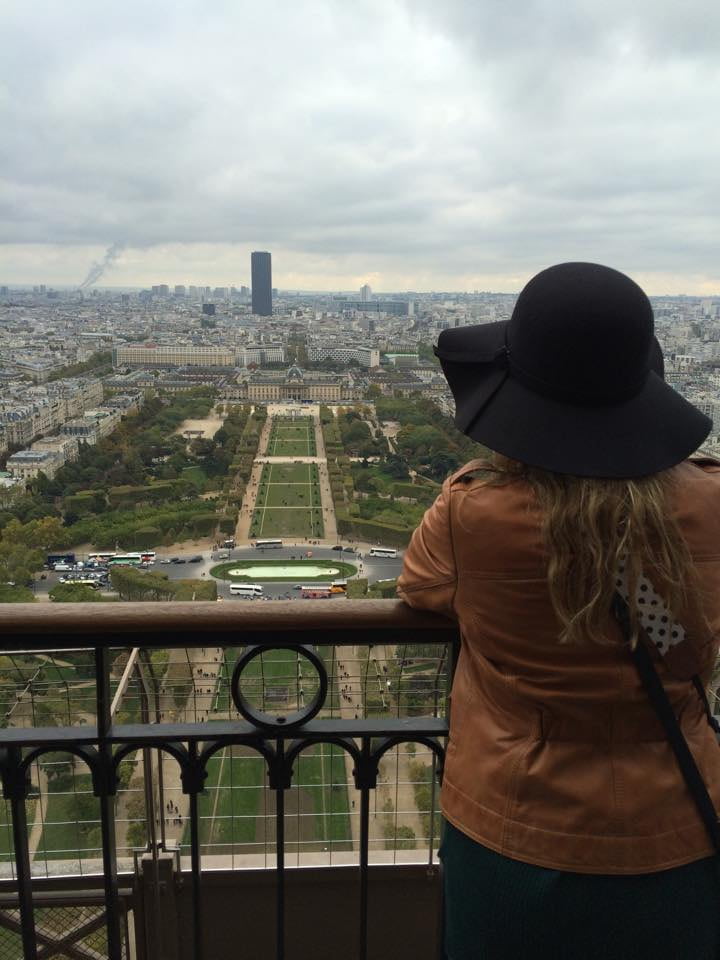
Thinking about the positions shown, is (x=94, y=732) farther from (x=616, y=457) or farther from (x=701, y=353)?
(x=701, y=353)

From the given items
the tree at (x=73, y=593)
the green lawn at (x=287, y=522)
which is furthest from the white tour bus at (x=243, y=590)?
the green lawn at (x=287, y=522)

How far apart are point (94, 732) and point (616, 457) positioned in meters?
0.64

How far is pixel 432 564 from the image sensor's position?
705 millimetres

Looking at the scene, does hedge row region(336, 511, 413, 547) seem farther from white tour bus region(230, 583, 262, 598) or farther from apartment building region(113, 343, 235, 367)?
apartment building region(113, 343, 235, 367)

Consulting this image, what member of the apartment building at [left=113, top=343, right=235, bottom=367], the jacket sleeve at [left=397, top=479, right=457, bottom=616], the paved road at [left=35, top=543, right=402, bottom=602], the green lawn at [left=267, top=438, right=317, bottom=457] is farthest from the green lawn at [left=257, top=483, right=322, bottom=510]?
the apartment building at [left=113, top=343, right=235, bottom=367]

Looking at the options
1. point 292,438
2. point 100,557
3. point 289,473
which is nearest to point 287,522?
point 289,473

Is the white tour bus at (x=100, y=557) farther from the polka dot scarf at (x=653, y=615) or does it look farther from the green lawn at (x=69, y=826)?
the polka dot scarf at (x=653, y=615)

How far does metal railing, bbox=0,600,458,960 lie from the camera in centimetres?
80

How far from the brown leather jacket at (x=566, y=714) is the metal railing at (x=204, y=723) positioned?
0.57 ft

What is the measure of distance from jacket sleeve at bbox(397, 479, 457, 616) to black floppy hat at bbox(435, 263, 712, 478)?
0.25 feet

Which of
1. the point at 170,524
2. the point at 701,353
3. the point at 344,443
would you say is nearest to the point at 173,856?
the point at 701,353

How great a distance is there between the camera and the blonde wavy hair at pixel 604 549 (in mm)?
595

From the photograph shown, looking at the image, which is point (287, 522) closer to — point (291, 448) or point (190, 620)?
point (291, 448)

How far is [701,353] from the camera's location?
3.69 metres
